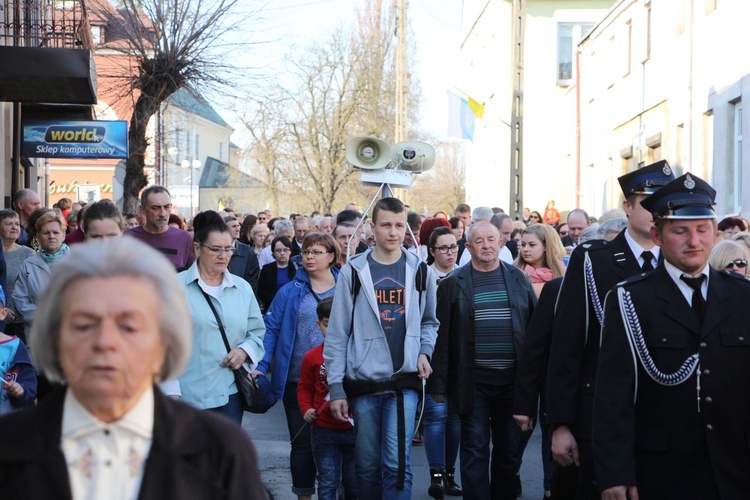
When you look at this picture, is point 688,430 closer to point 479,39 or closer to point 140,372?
point 140,372

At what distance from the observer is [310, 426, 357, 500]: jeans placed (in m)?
7.16

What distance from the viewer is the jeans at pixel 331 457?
7.16 meters

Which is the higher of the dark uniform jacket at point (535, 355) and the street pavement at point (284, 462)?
the dark uniform jacket at point (535, 355)

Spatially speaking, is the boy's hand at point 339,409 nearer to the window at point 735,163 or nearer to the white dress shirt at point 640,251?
the white dress shirt at point 640,251

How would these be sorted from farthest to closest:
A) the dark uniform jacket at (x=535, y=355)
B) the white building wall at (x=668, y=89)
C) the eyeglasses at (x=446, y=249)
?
the white building wall at (x=668, y=89) → the eyeglasses at (x=446, y=249) → the dark uniform jacket at (x=535, y=355)

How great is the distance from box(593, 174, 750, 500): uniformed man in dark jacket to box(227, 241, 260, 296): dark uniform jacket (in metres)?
7.43

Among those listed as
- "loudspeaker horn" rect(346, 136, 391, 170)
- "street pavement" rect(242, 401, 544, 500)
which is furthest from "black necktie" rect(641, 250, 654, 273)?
"loudspeaker horn" rect(346, 136, 391, 170)

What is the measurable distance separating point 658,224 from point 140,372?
2.80 m

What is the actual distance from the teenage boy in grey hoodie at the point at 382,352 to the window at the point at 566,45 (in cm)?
3093

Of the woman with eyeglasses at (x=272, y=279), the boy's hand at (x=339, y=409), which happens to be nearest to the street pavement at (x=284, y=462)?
the woman with eyeglasses at (x=272, y=279)

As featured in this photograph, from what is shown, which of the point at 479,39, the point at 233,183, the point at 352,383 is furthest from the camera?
the point at 233,183

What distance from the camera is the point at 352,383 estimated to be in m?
6.77

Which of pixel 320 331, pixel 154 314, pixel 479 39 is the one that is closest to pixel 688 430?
pixel 154 314

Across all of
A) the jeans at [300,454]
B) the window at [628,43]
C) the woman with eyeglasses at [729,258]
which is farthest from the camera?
the window at [628,43]
